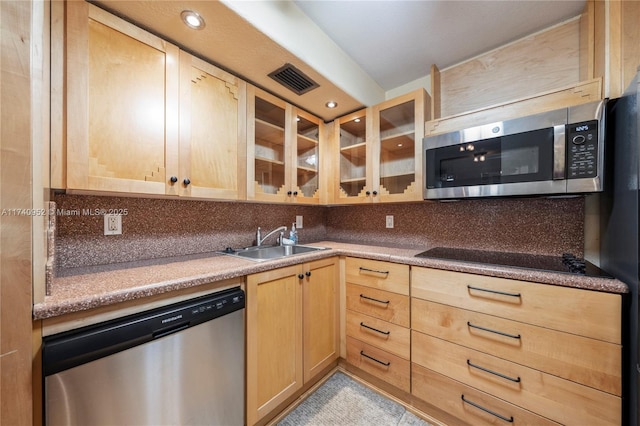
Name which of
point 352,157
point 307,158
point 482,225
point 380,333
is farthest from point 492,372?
point 307,158

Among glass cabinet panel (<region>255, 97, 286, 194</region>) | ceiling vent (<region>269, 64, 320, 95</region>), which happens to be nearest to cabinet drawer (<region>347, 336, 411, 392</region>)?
glass cabinet panel (<region>255, 97, 286, 194</region>)

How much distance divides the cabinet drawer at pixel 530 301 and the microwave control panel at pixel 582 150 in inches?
23.0

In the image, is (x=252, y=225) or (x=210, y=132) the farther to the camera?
(x=252, y=225)

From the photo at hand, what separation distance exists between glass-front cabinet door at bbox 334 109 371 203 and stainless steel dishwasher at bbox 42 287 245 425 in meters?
1.27

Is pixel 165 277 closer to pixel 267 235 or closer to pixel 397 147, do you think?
pixel 267 235

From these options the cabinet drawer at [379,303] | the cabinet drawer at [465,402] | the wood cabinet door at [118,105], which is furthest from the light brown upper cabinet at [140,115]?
the cabinet drawer at [465,402]

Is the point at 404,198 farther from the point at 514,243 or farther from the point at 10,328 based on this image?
the point at 10,328

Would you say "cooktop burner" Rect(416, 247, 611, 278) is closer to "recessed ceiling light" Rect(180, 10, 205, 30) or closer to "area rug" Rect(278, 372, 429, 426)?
"area rug" Rect(278, 372, 429, 426)

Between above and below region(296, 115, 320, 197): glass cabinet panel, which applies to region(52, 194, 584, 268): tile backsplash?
below

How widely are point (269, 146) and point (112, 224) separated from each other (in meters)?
1.08

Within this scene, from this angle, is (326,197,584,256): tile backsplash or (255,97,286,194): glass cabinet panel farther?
(255,97,286,194): glass cabinet panel

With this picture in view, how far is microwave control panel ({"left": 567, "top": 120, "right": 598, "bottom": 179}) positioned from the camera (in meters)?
1.11

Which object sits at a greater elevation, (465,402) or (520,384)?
(520,384)

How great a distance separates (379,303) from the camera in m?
1.57
